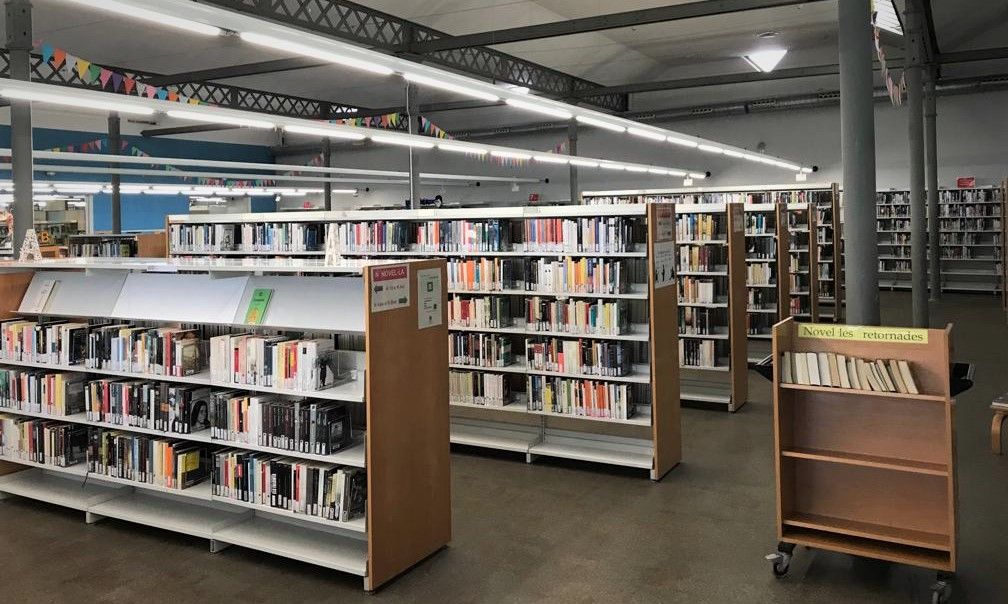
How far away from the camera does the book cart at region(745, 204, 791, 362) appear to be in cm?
980

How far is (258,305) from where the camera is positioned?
516 cm

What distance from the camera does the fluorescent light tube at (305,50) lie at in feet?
13.7

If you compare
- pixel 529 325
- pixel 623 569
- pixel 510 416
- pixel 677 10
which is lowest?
pixel 623 569

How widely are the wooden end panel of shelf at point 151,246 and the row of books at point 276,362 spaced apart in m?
6.80

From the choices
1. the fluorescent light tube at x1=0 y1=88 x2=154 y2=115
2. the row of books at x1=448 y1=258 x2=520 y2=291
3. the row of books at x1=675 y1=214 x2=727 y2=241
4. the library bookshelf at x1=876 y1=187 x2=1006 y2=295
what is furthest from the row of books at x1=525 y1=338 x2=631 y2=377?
the library bookshelf at x1=876 y1=187 x2=1006 y2=295

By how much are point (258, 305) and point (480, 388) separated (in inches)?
101

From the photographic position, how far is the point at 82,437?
573cm

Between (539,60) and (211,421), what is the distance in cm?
1265

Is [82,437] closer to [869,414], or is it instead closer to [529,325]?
[529,325]

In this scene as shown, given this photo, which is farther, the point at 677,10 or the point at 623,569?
the point at 677,10

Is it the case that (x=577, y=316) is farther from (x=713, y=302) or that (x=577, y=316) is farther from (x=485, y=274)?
(x=713, y=302)

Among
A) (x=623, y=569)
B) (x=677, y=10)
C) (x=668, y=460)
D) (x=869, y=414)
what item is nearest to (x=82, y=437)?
(x=623, y=569)

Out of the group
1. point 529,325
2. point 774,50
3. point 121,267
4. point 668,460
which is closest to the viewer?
point 121,267

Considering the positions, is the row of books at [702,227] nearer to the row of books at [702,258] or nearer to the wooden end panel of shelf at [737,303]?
the row of books at [702,258]
